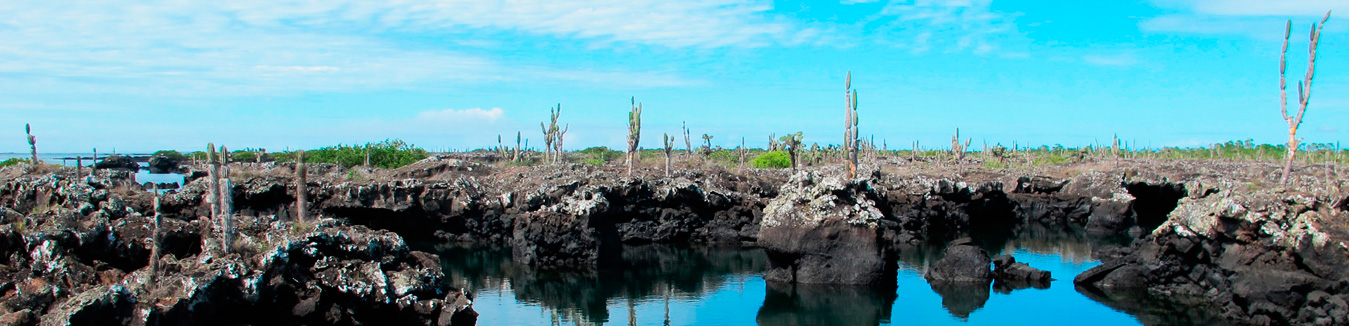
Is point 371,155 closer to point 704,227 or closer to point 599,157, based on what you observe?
point 599,157

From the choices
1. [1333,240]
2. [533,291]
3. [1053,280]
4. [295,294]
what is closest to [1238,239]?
[1333,240]

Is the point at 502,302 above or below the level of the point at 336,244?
below

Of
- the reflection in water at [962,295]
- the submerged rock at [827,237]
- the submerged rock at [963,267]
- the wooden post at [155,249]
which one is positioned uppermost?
the wooden post at [155,249]

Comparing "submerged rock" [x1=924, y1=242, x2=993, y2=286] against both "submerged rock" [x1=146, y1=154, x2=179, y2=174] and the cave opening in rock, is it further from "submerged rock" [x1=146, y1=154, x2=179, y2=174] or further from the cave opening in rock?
"submerged rock" [x1=146, y1=154, x2=179, y2=174]

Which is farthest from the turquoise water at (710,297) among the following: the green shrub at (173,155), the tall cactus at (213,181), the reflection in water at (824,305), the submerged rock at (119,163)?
the green shrub at (173,155)

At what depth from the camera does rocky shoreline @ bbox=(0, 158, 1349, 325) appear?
44.4 feet

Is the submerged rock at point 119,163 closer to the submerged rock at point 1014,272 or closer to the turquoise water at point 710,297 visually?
the turquoise water at point 710,297

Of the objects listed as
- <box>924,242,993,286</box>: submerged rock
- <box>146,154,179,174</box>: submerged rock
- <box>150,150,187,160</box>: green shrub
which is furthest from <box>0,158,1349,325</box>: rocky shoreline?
<box>150,150,187,160</box>: green shrub

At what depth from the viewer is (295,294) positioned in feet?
44.0

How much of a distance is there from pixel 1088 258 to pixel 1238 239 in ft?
41.1

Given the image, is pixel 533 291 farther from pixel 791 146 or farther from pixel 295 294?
pixel 791 146

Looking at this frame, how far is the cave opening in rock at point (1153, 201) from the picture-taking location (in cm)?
4447

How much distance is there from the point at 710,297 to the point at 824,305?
3214 millimetres

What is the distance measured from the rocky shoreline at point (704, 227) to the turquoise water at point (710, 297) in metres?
0.90
